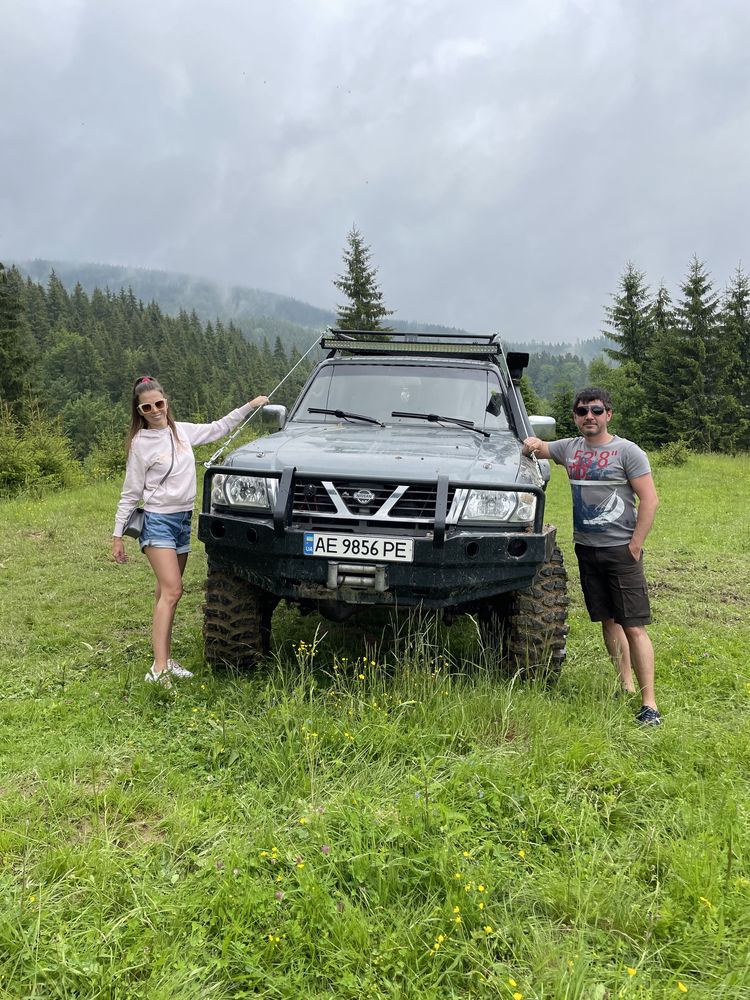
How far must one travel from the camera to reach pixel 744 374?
127ft

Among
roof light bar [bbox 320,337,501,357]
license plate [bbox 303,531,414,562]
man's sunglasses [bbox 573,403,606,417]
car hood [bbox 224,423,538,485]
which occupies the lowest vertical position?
license plate [bbox 303,531,414,562]

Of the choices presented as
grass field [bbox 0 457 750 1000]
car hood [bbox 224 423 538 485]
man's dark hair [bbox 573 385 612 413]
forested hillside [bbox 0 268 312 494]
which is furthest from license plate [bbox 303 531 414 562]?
forested hillside [bbox 0 268 312 494]

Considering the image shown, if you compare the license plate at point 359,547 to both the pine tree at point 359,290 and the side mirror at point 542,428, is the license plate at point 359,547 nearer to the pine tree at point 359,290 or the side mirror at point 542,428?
the side mirror at point 542,428

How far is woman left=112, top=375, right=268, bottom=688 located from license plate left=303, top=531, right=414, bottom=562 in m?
1.16

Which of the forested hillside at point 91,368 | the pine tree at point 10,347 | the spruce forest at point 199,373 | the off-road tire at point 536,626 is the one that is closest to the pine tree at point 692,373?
the spruce forest at point 199,373

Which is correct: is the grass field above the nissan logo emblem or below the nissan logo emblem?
below

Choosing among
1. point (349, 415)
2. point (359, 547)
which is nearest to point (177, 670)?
point (359, 547)

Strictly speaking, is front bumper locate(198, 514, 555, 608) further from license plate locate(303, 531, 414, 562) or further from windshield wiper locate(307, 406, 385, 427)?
windshield wiper locate(307, 406, 385, 427)

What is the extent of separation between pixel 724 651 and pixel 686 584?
2.18 metres

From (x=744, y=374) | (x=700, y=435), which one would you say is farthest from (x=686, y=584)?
(x=744, y=374)

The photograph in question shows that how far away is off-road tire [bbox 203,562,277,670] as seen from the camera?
3.78 meters

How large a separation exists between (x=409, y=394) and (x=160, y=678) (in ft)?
8.04

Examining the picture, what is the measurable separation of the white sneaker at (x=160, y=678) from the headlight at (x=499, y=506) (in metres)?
1.87

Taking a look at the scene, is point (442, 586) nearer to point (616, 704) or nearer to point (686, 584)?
point (616, 704)
